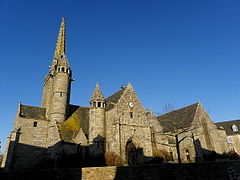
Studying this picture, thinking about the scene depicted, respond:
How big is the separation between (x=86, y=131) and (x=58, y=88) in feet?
26.4

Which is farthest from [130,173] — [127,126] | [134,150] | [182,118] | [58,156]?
[182,118]

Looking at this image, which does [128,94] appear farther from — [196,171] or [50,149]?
[196,171]

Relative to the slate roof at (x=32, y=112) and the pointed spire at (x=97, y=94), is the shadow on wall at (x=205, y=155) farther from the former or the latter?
the slate roof at (x=32, y=112)

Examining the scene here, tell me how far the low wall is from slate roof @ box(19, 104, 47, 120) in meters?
17.3

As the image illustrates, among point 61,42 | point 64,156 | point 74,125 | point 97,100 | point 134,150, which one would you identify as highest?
point 61,42

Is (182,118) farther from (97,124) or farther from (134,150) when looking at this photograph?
(97,124)

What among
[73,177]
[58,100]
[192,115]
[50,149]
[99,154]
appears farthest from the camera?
[192,115]

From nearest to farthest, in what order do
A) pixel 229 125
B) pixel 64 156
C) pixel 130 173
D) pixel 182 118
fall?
pixel 130 173 < pixel 64 156 < pixel 182 118 < pixel 229 125

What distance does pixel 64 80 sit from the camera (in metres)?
28.1

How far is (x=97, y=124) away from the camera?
2322cm

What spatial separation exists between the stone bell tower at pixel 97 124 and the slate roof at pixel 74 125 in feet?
6.73

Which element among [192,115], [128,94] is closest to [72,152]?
[128,94]

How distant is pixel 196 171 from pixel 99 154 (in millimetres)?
13769

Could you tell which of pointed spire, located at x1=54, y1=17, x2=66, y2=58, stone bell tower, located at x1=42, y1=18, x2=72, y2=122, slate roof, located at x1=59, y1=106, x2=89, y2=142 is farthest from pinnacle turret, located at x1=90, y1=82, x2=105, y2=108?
pointed spire, located at x1=54, y1=17, x2=66, y2=58
